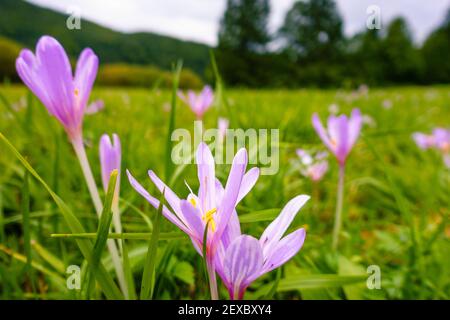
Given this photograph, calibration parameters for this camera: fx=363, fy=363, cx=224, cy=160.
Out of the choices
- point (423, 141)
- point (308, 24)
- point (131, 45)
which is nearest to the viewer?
point (131, 45)

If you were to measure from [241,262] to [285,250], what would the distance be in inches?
1.7

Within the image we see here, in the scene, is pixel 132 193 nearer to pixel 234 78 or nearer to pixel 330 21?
pixel 330 21

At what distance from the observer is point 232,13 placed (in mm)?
3215

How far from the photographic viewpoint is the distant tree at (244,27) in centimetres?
282

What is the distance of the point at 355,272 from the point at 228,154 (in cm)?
44

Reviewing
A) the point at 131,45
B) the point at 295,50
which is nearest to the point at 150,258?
the point at 131,45

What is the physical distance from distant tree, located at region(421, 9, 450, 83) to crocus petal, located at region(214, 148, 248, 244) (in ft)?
73.9

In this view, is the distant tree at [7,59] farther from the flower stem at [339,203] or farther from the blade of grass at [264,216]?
the blade of grass at [264,216]

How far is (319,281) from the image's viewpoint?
0.47 meters

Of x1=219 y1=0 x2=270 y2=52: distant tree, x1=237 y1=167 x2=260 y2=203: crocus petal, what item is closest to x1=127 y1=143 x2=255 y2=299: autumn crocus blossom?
x1=237 y1=167 x2=260 y2=203: crocus petal

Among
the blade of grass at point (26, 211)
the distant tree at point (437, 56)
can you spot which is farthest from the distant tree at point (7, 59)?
the distant tree at point (437, 56)

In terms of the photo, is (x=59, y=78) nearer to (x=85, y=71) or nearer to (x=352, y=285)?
(x=85, y=71)

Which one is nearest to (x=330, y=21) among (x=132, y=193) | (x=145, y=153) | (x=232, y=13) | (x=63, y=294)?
(x=232, y=13)

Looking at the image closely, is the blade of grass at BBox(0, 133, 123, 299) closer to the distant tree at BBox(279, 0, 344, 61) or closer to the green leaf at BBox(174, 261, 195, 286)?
the green leaf at BBox(174, 261, 195, 286)
